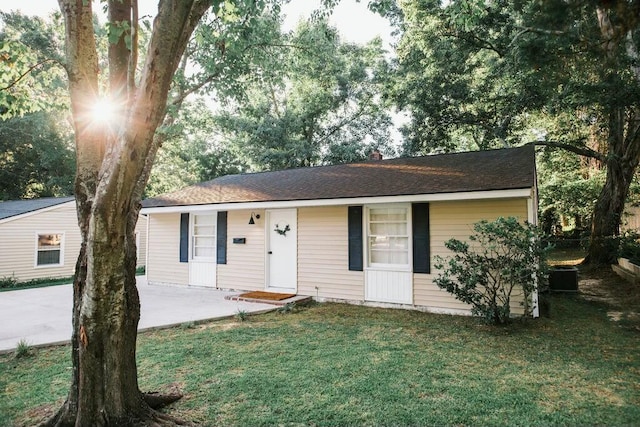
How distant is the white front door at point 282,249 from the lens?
9.73 meters

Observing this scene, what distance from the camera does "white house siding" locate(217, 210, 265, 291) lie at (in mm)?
10172

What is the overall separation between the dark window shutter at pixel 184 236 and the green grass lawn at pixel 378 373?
193 inches

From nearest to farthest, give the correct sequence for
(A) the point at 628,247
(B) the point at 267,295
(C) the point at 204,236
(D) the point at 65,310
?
(D) the point at 65,310 < (B) the point at 267,295 < (C) the point at 204,236 < (A) the point at 628,247

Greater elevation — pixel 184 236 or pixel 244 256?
pixel 184 236

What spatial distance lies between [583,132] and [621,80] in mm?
9240

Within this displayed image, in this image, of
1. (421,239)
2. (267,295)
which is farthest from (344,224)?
(267,295)

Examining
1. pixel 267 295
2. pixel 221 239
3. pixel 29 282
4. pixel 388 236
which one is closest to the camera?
pixel 388 236

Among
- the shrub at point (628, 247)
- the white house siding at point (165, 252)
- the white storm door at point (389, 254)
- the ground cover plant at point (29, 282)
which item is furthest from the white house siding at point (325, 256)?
the ground cover plant at point (29, 282)

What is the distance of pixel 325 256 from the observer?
9.25 meters

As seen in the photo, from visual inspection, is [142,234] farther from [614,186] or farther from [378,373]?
[614,186]

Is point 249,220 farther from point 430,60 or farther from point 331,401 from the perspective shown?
point 430,60

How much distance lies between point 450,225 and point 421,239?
654mm

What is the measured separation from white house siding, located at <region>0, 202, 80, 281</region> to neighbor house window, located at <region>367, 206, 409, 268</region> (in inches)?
507

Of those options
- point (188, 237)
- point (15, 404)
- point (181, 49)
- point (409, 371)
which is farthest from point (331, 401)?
point (188, 237)
